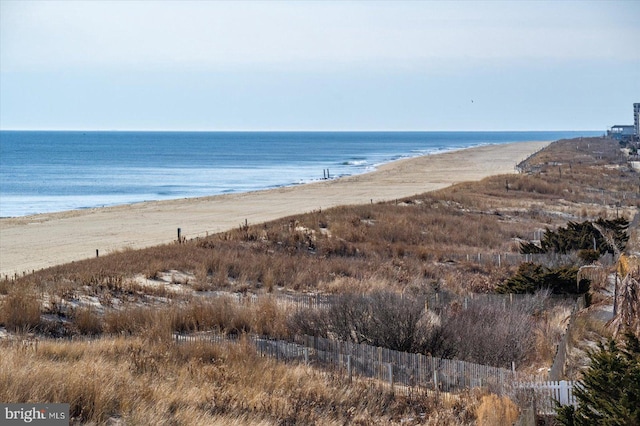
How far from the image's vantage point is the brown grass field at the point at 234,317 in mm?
9359

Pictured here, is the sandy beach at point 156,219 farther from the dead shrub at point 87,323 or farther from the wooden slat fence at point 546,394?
the wooden slat fence at point 546,394

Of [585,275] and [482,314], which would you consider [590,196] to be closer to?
[585,275]

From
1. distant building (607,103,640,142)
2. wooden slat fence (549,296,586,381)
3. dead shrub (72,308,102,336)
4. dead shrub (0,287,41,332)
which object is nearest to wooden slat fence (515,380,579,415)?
wooden slat fence (549,296,586,381)

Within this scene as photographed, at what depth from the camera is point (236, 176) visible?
92.4 meters

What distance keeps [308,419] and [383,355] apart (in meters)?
2.72

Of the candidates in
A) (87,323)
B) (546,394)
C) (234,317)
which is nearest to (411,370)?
(546,394)

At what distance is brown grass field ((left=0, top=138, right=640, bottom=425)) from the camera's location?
30.7 feet

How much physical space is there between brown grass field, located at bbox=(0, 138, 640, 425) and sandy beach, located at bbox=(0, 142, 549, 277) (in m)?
7.09

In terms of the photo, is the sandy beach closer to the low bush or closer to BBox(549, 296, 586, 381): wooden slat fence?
the low bush

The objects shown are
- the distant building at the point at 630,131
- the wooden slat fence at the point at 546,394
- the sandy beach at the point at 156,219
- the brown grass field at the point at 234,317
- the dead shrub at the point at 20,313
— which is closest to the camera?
the brown grass field at the point at 234,317

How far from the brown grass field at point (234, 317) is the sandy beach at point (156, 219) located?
7091 millimetres

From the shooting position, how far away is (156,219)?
147ft

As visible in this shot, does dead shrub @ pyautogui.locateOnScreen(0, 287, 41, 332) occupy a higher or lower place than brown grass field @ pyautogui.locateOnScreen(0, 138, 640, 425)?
higher

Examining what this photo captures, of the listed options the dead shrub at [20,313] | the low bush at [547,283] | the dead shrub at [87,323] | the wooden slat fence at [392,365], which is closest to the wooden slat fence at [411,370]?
the wooden slat fence at [392,365]
